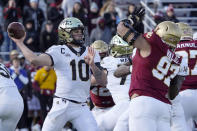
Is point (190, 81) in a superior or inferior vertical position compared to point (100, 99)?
superior

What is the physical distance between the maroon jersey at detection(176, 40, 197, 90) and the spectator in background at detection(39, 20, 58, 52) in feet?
22.0

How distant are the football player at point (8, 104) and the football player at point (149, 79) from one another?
5.00ft

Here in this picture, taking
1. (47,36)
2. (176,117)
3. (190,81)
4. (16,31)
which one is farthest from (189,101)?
(47,36)

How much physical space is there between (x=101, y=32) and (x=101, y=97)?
646 centimetres

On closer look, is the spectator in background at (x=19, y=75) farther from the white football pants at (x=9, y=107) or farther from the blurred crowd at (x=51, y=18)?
the white football pants at (x=9, y=107)

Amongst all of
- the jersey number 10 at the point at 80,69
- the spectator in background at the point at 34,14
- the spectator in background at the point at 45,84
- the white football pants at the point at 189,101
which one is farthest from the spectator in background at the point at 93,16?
the jersey number 10 at the point at 80,69

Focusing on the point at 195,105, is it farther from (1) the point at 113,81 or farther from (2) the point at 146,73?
(2) the point at 146,73

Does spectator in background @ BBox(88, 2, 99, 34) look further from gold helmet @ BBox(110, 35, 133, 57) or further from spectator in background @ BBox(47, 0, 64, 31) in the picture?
gold helmet @ BBox(110, 35, 133, 57)

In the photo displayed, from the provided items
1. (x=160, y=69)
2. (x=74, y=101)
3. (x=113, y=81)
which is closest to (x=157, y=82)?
(x=160, y=69)

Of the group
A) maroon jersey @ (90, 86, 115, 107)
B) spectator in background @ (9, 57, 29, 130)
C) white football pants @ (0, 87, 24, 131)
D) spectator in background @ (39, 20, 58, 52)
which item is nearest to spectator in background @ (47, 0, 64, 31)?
spectator in background @ (39, 20, 58, 52)

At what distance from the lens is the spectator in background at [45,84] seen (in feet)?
44.2

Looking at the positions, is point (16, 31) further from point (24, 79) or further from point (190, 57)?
point (24, 79)

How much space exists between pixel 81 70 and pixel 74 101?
42 centimetres

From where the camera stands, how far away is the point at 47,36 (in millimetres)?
14500
